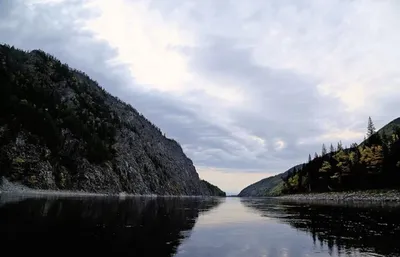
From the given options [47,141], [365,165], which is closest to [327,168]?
[365,165]

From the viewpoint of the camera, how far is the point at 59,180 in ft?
445

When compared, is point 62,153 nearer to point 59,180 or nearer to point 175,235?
point 59,180

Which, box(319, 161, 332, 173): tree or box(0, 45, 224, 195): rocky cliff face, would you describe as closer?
box(0, 45, 224, 195): rocky cliff face

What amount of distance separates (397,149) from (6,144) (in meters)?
128

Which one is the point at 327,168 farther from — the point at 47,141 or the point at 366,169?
the point at 47,141

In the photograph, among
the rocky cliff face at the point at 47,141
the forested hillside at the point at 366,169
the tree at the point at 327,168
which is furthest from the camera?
the tree at the point at 327,168

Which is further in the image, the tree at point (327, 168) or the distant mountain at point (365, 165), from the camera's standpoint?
the tree at point (327, 168)

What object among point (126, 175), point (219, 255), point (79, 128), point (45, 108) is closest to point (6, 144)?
point (45, 108)

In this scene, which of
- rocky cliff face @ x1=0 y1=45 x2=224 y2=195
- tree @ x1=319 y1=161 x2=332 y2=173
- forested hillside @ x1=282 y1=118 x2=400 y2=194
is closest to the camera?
forested hillside @ x1=282 y1=118 x2=400 y2=194

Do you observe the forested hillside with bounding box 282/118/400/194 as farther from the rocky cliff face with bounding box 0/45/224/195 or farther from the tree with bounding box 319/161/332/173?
the rocky cliff face with bounding box 0/45/224/195

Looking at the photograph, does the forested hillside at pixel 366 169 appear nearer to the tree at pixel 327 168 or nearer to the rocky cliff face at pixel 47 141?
the tree at pixel 327 168

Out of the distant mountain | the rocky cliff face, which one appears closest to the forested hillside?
the distant mountain

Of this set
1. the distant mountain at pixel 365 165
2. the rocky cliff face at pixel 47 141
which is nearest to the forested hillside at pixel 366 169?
the distant mountain at pixel 365 165

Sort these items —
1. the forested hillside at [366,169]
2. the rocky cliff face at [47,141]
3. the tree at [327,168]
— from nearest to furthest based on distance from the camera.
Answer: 1. the forested hillside at [366,169]
2. the rocky cliff face at [47,141]
3. the tree at [327,168]
